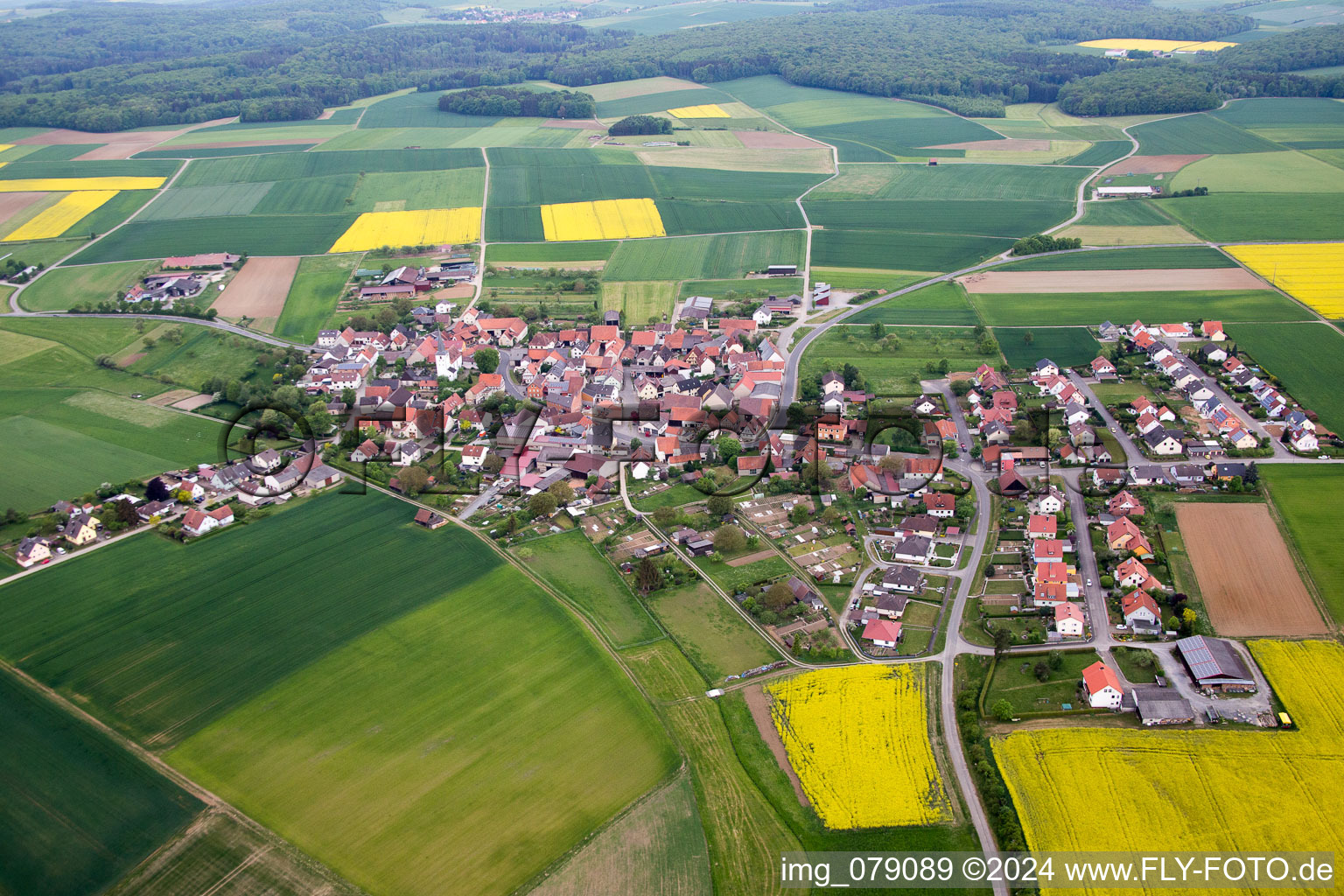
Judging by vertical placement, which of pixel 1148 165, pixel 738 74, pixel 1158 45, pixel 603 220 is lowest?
pixel 603 220

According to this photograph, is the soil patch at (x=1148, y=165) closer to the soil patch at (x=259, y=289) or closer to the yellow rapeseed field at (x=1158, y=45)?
the yellow rapeseed field at (x=1158, y=45)

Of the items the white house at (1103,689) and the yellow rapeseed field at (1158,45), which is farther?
the yellow rapeseed field at (1158,45)

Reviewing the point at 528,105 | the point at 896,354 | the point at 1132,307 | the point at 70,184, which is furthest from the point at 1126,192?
the point at 70,184

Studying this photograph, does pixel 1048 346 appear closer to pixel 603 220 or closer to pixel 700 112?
pixel 603 220

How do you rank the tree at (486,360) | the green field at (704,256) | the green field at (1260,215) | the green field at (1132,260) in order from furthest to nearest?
1. the green field at (704,256)
2. the green field at (1260,215)
3. the green field at (1132,260)
4. the tree at (486,360)

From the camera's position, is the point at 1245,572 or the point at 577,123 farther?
the point at 577,123

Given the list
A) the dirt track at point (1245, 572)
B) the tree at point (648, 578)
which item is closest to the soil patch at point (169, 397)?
the tree at point (648, 578)
